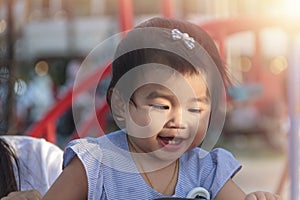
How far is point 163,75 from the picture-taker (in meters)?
1.08

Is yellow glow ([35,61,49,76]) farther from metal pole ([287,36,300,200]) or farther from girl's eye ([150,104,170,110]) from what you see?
girl's eye ([150,104,170,110])

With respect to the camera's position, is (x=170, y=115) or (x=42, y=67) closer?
(x=170, y=115)

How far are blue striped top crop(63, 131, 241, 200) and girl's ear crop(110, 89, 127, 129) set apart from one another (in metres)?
0.05

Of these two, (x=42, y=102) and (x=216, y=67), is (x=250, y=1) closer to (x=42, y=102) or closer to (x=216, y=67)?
(x=42, y=102)

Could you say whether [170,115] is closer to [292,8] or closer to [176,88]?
[176,88]

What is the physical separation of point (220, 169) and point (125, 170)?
0.16m

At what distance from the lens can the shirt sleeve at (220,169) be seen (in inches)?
46.6

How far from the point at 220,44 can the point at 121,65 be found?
1.42m

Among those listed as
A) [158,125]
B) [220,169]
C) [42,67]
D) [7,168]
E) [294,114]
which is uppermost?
[158,125]

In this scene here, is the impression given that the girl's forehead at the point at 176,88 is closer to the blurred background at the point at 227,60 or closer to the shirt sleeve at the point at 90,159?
the shirt sleeve at the point at 90,159

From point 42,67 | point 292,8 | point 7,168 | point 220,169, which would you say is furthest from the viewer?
point 42,67

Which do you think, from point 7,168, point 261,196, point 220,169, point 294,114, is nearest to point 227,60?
point 294,114

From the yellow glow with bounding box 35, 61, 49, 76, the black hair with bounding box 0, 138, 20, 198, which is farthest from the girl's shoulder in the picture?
the yellow glow with bounding box 35, 61, 49, 76

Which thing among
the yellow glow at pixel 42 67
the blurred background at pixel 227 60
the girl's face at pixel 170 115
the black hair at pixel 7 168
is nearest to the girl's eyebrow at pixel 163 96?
the girl's face at pixel 170 115
